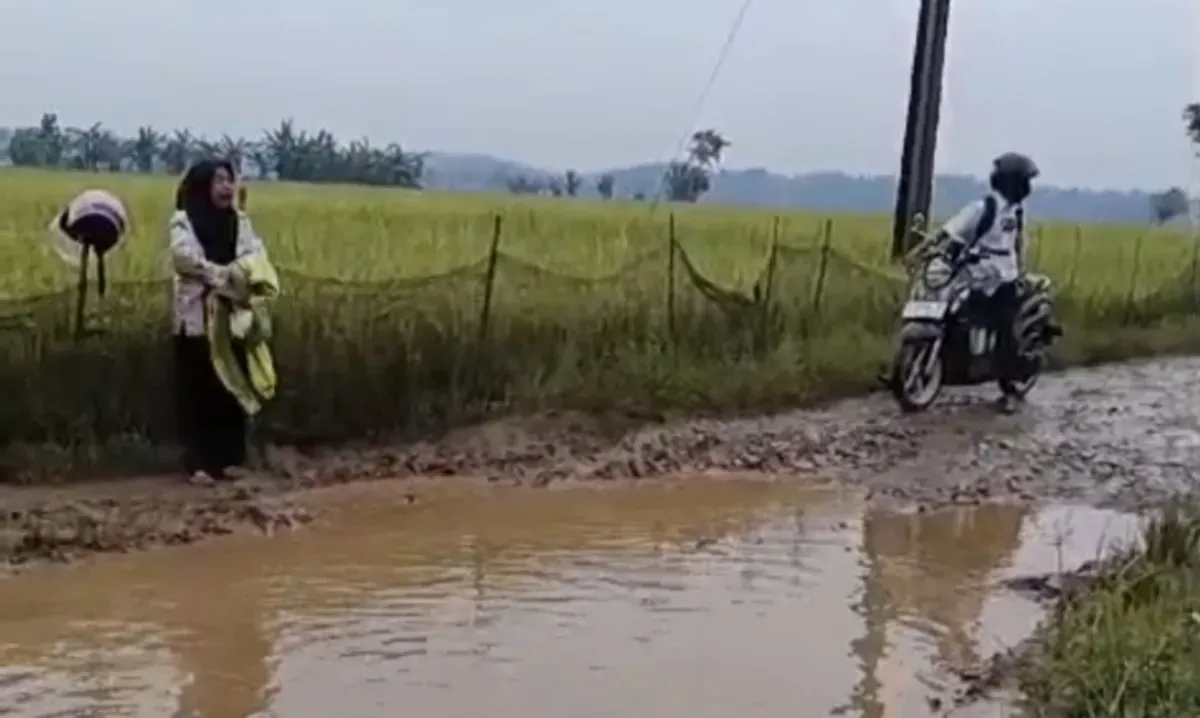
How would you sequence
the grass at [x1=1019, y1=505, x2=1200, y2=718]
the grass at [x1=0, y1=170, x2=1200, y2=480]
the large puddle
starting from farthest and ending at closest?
the grass at [x1=0, y1=170, x2=1200, y2=480] < the large puddle < the grass at [x1=1019, y1=505, x2=1200, y2=718]

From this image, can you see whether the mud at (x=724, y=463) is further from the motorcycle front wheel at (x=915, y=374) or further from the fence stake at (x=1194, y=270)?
the fence stake at (x=1194, y=270)

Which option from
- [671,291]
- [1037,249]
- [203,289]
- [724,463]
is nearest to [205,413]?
[203,289]

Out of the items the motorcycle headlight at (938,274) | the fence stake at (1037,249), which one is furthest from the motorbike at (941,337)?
the fence stake at (1037,249)

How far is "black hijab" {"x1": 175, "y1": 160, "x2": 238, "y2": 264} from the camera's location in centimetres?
804

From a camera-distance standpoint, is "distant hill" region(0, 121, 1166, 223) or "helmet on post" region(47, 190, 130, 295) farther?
"distant hill" region(0, 121, 1166, 223)

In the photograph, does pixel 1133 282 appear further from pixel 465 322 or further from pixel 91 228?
pixel 91 228

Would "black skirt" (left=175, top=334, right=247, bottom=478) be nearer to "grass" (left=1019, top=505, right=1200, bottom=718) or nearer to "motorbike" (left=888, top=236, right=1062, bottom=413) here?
"grass" (left=1019, top=505, right=1200, bottom=718)

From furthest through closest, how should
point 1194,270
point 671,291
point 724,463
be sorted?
point 1194,270
point 671,291
point 724,463

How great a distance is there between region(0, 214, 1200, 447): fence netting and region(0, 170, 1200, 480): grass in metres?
0.01

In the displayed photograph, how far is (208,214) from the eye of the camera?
810 centimetres

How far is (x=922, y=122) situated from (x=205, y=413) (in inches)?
402

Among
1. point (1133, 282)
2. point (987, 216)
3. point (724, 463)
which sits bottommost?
point (724, 463)

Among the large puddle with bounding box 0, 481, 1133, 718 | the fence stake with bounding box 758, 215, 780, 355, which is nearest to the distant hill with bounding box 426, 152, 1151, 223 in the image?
the fence stake with bounding box 758, 215, 780, 355

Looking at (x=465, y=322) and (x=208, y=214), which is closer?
(x=208, y=214)
